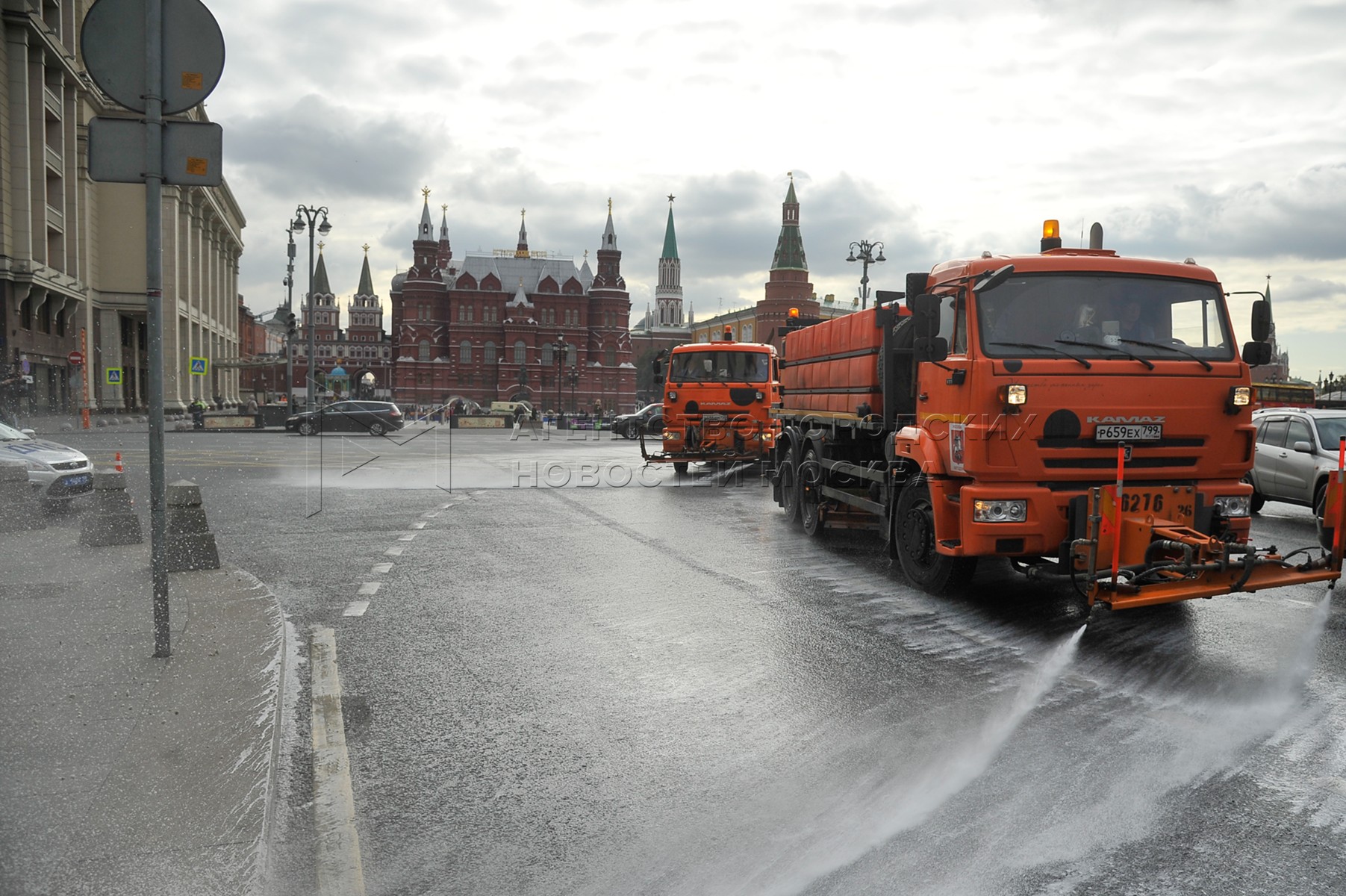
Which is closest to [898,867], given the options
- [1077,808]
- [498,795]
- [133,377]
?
[1077,808]

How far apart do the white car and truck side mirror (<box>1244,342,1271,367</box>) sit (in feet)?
44.4

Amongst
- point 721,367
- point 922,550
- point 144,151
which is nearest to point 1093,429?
point 922,550

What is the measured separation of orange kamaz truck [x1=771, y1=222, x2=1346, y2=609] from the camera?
21.0 ft

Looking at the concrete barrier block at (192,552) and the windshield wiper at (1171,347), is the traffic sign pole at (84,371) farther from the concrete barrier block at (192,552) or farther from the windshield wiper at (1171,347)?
the windshield wiper at (1171,347)

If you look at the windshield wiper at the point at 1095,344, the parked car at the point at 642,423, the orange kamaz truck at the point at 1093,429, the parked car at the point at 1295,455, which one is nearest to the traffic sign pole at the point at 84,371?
the parked car at the point at 642,423

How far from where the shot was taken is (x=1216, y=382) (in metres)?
7.10

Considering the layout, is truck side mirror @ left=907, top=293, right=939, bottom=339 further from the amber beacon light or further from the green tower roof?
the green tower roof

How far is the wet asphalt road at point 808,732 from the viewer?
11.3 ft

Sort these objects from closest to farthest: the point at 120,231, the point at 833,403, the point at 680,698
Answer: the point at 680,698
the point at 833,403
the point at 120,231

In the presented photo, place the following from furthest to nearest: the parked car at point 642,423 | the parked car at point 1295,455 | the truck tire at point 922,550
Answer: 1. the parked car at point 642,423
2. the parked car at point 1295,455
3. the truck tire at point 922,550

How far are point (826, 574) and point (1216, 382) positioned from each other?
142 inches

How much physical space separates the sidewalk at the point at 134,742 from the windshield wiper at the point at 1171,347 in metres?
6.04

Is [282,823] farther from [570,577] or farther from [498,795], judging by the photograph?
[570,577]

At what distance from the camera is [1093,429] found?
6836 millimetres
